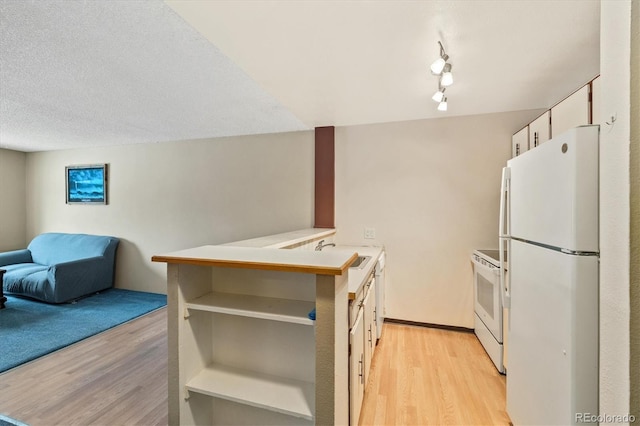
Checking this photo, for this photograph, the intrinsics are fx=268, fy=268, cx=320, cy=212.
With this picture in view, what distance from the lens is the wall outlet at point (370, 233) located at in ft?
10.4

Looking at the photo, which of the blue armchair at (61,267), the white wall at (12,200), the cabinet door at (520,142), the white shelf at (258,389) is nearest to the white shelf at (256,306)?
the white shelf at (258,389)

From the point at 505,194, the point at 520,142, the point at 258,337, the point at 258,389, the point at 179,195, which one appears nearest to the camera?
the point at 258,389

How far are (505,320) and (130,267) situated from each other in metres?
4.95

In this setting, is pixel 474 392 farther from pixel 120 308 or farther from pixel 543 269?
pixel 120 308

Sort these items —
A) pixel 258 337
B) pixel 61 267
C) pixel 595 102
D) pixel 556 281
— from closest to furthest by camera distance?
1. pixel 556 281
2. pixel 258 337
3. pixel 595 102
4. pixel 61 267

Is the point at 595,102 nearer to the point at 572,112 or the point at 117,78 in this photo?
the point at 572,112

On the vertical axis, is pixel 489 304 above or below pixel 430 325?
above

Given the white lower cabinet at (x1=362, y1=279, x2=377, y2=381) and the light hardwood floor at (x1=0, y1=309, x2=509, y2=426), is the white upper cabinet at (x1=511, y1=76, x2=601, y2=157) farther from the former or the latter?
the light hardwood floor at (x1=0, y1=309, x2=509, y2=426)

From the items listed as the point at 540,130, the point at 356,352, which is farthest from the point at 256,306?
the point at 540,130

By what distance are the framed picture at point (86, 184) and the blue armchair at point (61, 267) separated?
0.61 metres

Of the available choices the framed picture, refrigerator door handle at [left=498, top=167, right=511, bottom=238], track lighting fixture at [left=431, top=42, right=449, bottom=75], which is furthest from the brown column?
the framed picture

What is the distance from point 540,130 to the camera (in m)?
2.20

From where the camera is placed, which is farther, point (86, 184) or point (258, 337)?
point (86, 184)

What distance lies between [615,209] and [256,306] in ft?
4.57
